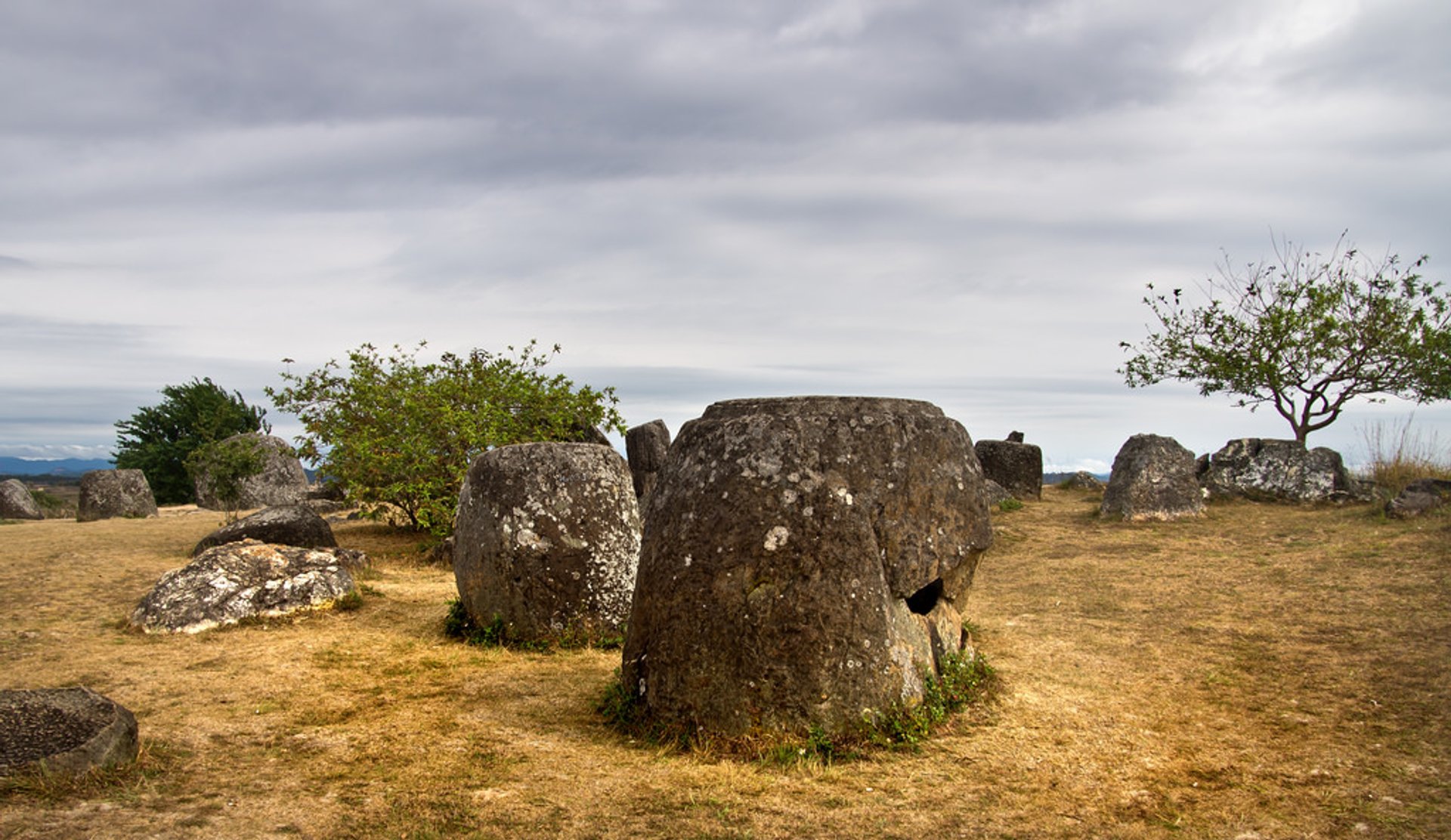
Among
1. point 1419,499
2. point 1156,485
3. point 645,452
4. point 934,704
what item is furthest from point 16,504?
point 1419,499

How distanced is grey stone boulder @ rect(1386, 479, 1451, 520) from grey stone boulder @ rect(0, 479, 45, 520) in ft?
100

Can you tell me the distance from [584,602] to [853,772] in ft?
13.4

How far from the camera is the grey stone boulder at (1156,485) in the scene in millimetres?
17875

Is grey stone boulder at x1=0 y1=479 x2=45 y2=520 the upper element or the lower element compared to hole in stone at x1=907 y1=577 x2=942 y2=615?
lower

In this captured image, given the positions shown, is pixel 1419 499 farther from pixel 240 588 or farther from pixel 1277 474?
pixel 240 588

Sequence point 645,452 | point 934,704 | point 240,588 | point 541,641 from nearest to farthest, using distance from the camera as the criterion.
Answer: point 934,704
point 541,641
point 240,588
point 645,452

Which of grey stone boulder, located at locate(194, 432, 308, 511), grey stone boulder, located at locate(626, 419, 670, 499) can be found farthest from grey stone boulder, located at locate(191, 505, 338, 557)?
grey stone boulder, located at locate(194, 432, 308, 511)

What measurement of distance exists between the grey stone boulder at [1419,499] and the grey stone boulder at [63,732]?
17520mm

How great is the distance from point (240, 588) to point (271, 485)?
1888cm

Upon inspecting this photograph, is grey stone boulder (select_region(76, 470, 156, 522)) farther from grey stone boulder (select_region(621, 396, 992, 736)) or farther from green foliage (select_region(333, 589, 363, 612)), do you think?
grey stone boulder (select_region(621, 396, 992, 736))

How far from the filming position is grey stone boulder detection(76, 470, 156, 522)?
78.1 ft

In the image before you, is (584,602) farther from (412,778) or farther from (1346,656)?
(1346,656)

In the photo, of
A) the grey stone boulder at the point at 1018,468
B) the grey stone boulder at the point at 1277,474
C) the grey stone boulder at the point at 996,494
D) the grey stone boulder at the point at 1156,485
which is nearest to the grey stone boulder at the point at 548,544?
the grey stone boulder at the point at 1156,485

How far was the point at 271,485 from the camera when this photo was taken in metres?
27.0
